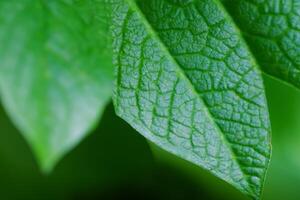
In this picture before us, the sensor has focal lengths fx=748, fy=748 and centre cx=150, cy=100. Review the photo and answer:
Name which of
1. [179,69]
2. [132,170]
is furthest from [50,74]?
[132,170]

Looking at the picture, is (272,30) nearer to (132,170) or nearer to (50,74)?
(50,74)

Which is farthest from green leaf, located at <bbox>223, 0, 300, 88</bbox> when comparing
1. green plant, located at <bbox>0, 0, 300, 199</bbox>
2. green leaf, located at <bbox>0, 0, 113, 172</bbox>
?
green leaf, located at <bbox>0, 0, 113, 172</bbox>

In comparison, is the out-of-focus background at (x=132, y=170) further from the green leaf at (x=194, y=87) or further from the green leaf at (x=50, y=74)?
the green leaf at (x=50, y=74)

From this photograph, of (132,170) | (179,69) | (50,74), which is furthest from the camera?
(132,170)

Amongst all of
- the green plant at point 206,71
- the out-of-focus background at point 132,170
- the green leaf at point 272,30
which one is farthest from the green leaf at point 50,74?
the out-of-focus background at point 132,170

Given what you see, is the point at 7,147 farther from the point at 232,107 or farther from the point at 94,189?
the point at 232,107

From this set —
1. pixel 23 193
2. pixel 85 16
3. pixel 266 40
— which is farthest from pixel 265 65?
pixel 23 193
